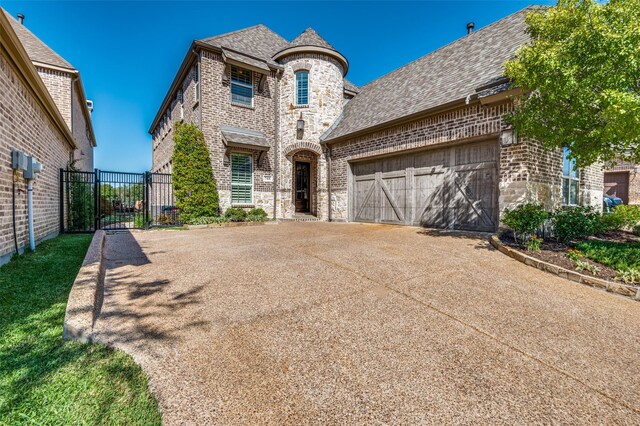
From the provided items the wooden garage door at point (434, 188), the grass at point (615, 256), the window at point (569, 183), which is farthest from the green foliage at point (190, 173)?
the window at point (569, 183)

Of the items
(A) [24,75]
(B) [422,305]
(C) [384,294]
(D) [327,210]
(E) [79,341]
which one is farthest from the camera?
(D) [327,210]

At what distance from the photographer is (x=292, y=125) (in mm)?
12570

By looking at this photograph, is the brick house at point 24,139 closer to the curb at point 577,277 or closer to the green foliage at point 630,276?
the curb at point 577,277

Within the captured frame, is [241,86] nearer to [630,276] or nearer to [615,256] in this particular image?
[615,256]

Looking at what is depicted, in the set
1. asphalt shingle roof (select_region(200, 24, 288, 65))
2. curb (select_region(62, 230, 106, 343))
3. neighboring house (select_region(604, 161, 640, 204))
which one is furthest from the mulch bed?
neighboring house (select_region(604, 161, 640, 204))

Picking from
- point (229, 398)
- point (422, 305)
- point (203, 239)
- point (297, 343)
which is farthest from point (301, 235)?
point (229, 398)

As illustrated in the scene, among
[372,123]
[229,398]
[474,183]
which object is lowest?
[229,398]

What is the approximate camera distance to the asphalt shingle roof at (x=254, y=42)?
11.7m

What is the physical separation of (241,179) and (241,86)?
13.1 feet

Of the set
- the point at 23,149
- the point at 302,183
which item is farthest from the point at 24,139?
the point at 302,183

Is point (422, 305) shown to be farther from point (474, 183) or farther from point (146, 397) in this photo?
point (474, 183)

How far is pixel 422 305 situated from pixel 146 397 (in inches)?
99.0

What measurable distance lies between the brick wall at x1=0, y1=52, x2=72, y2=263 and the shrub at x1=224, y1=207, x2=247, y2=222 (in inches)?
194

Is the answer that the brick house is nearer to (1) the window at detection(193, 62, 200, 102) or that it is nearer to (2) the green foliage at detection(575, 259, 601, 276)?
(1) the window at detection(193, 62, 200, 102)
